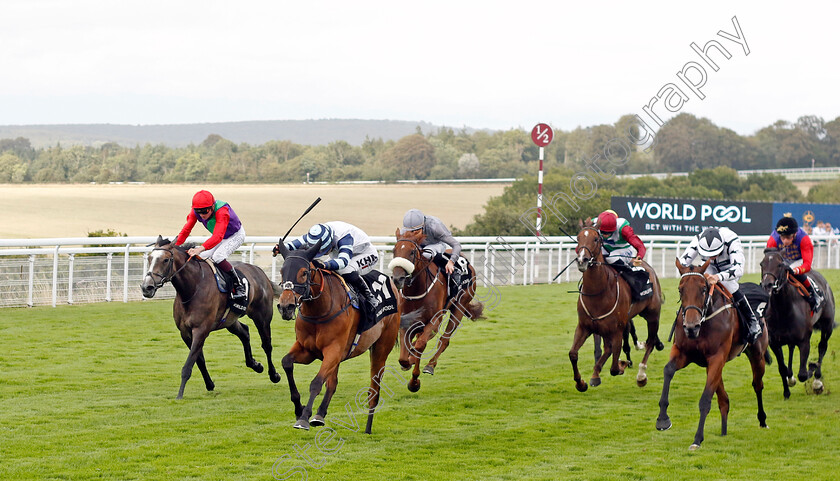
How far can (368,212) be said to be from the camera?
3762cm

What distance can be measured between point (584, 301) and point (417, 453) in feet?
8.96

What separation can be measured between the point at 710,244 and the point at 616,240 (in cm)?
186

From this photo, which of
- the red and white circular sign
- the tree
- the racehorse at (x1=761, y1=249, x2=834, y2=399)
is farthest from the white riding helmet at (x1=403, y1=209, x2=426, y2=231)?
the tree

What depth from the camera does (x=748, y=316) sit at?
6.94 m

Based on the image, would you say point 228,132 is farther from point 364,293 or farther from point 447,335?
point 364,293

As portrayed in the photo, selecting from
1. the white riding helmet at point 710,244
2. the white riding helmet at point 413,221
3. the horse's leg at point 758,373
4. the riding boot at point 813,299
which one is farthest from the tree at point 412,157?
the horse's leg at point 758,373

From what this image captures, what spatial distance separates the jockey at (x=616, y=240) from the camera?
8.67 meters

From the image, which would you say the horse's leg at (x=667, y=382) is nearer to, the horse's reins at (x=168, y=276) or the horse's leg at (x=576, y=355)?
the horse's leg at (x=576, y=355)

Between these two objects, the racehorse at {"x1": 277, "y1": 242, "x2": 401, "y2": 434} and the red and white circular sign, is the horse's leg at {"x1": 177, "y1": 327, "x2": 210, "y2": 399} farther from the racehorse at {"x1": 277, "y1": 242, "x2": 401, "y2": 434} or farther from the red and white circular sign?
the red and white circular sign

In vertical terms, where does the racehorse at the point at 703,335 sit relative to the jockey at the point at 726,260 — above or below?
below

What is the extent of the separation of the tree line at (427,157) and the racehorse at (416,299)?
38.4 metres

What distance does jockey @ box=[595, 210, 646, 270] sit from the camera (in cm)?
867

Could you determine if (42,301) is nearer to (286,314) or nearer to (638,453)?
(286,314)

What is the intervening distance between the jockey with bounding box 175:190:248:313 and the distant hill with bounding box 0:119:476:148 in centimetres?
11858
